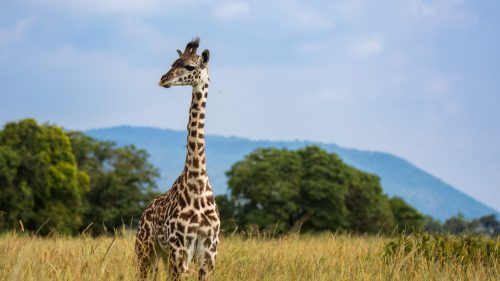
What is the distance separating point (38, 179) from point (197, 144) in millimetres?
40471

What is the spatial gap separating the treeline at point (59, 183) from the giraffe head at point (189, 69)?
30.7 m

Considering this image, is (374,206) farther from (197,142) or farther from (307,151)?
(197,142)

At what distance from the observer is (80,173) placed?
170 feet

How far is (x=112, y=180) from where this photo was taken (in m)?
57.6

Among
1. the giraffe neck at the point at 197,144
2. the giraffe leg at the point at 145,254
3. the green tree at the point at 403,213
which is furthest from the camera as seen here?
the green tree at the point at 403,213

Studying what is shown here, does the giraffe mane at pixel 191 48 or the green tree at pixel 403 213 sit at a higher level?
the giraffe mane at pixel 191 48

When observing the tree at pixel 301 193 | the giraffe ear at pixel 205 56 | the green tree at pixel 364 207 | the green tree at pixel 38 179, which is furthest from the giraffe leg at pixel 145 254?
the green tree at pixel 364 207

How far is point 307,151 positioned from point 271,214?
30.2 feet

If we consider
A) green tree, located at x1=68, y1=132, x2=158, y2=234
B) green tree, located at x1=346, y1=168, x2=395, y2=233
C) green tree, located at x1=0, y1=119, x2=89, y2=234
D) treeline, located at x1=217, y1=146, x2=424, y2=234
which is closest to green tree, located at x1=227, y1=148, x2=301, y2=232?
treeline, located at x1=217, y1=146, x2=424, y2=234

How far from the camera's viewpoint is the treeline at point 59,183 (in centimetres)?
4434

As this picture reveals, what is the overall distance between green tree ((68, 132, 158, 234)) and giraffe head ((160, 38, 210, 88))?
43.9m

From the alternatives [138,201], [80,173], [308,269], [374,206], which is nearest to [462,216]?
[374,206]

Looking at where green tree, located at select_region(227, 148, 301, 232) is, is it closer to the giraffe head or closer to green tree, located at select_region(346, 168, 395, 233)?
green tree, located at select_region(346, 168, 395, 233)

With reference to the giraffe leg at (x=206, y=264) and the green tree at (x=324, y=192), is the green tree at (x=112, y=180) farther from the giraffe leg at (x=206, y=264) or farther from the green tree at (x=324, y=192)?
the giraffe leg at (x=206, y=264)
